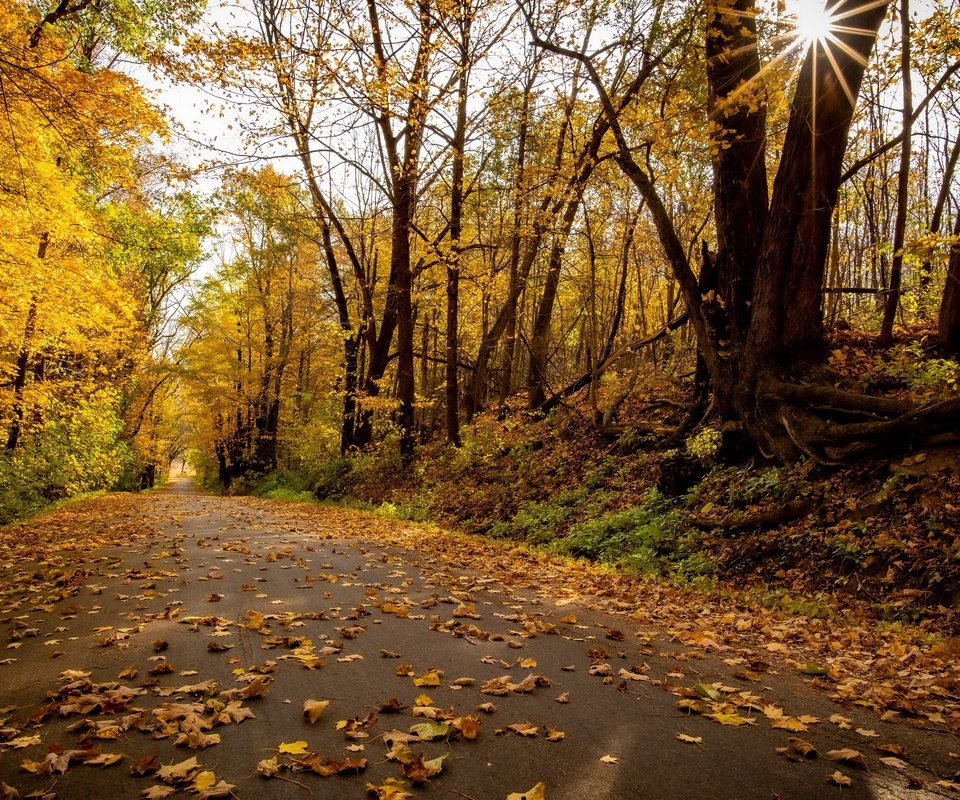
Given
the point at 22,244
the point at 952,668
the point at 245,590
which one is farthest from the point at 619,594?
the point at 22,244

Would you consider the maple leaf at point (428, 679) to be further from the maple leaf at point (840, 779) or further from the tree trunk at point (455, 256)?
the tree trunk at point (455, 256)

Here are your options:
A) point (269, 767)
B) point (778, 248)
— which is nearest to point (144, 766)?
point (269, 767)

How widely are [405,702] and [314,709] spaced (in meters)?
0.54

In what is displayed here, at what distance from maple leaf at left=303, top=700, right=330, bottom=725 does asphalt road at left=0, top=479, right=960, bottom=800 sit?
0.04 meters

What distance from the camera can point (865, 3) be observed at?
800cm

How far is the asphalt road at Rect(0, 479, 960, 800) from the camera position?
270 cm

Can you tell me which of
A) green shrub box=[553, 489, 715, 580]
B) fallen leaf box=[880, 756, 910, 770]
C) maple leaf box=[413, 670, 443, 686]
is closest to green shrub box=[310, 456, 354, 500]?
green shrub box=[553, 489, 715, 580]

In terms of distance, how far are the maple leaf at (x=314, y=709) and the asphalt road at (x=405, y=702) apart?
0.04 m

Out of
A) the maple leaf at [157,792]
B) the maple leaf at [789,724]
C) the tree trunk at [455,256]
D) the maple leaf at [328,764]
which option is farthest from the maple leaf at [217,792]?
the tree trunk at [455,256]

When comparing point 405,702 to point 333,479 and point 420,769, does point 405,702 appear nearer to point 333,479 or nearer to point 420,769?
point 420,769

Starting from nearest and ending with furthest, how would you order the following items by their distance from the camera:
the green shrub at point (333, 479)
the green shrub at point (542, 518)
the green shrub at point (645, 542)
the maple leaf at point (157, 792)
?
the maple leaf at point (157, 792)
the green shrub at point (645, 542)
the green shrub at point (542, 518)
the green shrub at point (333, 479)

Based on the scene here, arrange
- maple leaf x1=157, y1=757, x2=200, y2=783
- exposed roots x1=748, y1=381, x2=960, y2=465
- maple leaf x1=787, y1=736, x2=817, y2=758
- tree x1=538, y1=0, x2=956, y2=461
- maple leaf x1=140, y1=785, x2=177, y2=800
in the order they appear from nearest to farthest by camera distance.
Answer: maple leaf x1=140, y1=785, x2=177, y2=800 → maple leaf x1=157, y1=757, x2=200, y2=783 → maple leaf x1=787, y1=736, x2=817, y2=758 → exposed roots x1=748, y1=381, x2=960, y2=465 → tree x1=538, y1=0, x2=956, y2=461

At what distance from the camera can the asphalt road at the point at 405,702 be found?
2701 mm

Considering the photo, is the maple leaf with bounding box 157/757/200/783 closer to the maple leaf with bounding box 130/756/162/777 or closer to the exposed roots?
the maple leaf with bounding box 130/756/162/777
